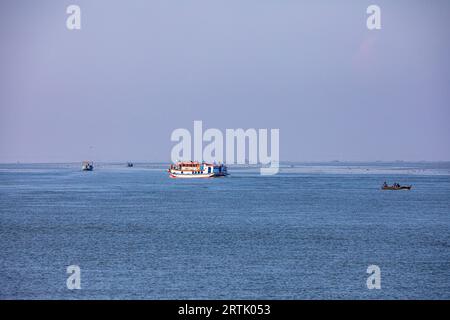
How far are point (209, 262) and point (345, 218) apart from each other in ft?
113

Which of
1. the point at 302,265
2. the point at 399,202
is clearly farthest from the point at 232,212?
the point at 302,265

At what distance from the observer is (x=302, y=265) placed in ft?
143

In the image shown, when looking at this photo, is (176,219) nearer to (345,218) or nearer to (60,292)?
(345,218)

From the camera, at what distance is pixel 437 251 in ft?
162

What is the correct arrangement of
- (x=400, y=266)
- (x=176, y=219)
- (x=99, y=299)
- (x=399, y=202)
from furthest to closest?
(x=399, y=202) → (x=176, y=219) → (x=400, y=266) → (x=99, y=299)

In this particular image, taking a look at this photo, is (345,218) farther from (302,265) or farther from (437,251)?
(302,265)

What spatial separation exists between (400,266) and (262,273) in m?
9.65

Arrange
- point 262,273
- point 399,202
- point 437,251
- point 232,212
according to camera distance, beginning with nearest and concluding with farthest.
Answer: point 262,273, point 437,251, point 232,212, point 399,202

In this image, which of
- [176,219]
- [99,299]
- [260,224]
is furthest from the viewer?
[176,219]

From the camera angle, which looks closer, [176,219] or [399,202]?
[176,219]
